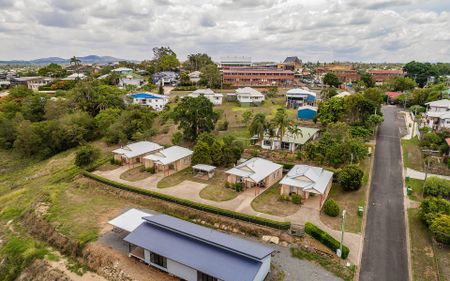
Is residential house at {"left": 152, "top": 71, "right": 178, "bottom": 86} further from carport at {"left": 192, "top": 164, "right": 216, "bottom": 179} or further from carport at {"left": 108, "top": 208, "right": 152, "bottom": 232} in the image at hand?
carport at {"left": 108, "top": 208, "right": 152, "bottom": 232}

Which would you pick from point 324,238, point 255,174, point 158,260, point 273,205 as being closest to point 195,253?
point 158,260

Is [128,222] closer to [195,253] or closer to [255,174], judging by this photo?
[195,253]

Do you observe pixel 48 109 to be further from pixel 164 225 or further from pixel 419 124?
pixel 419 124

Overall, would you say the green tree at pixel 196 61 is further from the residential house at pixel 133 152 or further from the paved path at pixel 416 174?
the paved path at pixel 416 174

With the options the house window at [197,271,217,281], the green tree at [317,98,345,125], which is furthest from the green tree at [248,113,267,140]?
the house window at [197,271,217,281]

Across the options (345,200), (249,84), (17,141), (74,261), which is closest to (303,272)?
(345,200)

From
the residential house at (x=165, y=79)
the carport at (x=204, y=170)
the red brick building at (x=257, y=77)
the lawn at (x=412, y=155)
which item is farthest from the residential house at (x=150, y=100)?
the lawn at (x=412, y=155)

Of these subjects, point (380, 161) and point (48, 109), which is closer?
point (380, 161)
